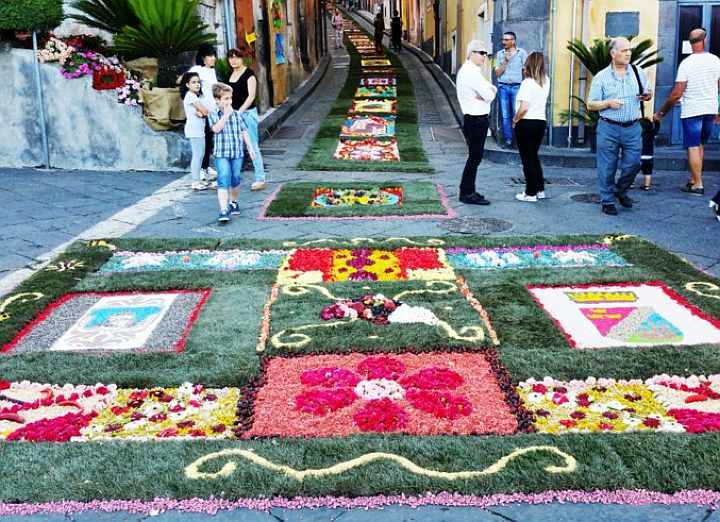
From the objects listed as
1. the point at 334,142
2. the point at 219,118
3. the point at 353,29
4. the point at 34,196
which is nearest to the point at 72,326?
the point at 219,118

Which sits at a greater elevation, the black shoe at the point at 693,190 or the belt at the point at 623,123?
the belt at the point at 623,123

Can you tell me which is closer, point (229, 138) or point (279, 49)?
point (229, 138)

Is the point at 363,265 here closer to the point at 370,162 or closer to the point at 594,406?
the point at 594,406

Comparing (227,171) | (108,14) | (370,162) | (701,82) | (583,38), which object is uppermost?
(108,14)

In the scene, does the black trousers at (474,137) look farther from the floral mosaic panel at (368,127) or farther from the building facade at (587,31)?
the floral mosaic panel at (368,127)

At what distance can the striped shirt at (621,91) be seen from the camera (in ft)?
23.0

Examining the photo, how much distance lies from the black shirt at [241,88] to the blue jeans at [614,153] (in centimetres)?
378

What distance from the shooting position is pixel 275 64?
16.8 meters

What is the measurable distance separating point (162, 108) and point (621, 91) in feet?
18.5

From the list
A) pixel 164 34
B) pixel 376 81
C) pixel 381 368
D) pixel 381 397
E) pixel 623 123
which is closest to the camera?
pixel 381 397

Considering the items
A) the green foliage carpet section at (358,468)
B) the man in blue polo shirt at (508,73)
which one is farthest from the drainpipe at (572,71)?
the green foliage carpet section at (358,468)

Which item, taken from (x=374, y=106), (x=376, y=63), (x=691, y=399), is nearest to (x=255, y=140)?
(x=691, y=399)

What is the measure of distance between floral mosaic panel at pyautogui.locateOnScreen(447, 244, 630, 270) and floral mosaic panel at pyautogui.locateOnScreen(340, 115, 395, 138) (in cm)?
709

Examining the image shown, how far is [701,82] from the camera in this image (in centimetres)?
795
